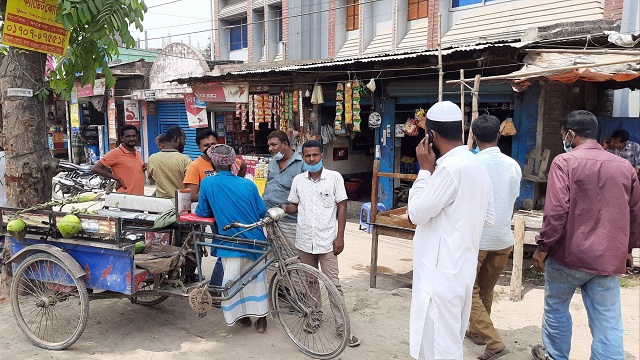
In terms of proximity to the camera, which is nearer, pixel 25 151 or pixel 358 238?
pixel 25 151

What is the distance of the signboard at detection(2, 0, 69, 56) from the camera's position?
4477mm

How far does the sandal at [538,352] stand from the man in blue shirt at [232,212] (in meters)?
2.24

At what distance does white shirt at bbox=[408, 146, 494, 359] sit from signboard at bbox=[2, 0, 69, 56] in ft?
12.9

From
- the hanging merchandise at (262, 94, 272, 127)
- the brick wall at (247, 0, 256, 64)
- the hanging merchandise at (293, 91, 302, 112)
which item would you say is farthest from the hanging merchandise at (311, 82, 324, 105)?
the brick wall at (247, 0, 256, 64)

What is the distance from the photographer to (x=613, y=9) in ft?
30.1

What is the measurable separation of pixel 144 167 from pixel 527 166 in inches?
224

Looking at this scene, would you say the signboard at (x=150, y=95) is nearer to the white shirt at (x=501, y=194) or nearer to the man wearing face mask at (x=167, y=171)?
the man wearing face mask at (x=167, y=171)

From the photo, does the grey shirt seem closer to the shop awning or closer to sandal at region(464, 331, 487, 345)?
sandal at region(464, 331, 487, 345)

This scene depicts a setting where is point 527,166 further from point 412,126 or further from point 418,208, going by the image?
point 418,208

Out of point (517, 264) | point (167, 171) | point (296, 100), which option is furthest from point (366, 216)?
point (167, 171)

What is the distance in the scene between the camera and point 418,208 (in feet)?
8.63

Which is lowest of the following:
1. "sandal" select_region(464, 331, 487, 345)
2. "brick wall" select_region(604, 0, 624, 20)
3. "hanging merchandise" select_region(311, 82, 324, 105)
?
"sandal" select_region(464, 331, 487, 345)

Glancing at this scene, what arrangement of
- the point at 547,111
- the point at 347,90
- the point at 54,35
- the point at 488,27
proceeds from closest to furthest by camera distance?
the point at 54,35, the point at 547,111, the point at 347,90, the point at 488,27

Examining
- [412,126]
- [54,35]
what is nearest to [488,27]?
[412,126]
